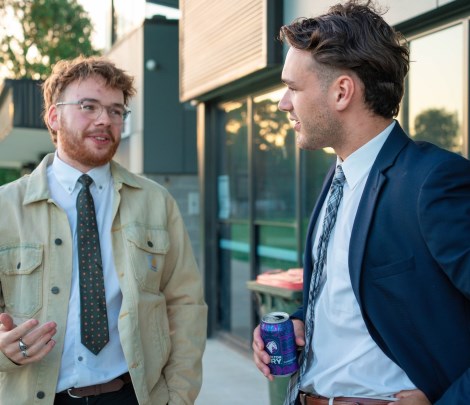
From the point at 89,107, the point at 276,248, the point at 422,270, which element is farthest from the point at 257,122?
the point at 422,270

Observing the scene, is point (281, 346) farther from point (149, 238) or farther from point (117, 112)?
point (117, 112)

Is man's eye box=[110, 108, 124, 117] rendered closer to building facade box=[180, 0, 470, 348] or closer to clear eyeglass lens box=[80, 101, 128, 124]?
clear eyeglass lens box=[80, 101, 128, 124]

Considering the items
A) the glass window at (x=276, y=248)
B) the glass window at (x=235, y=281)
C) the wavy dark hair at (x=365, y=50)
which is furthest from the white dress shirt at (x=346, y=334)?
the glass window at (x=235, y=281)

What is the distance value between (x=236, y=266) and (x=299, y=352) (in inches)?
221

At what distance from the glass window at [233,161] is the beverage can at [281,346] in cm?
542

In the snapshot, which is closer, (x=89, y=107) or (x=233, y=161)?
(x=89, y=107)

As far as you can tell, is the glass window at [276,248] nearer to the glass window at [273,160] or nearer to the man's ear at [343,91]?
the glass window at [273,160]

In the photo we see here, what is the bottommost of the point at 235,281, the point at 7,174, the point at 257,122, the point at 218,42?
the point at 235,281

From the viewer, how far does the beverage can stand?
7.20ft

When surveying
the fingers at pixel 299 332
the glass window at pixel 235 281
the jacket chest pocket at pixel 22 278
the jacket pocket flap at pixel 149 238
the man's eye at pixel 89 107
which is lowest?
the glass window at pixel 235 281

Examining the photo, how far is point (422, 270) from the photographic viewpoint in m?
1.83

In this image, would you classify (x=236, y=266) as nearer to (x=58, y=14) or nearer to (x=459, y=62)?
(x=459, y=62)

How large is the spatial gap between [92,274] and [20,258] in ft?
0.96

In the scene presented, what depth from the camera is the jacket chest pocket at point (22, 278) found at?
262 centimetres
